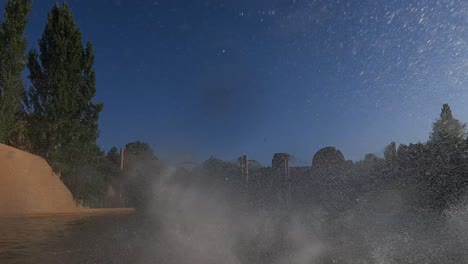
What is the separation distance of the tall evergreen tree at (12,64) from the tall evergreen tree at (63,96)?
1.34 metres

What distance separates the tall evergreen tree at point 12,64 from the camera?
787 inches

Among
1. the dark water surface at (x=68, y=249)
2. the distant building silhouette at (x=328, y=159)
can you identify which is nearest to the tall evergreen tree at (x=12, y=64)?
the dark water surface at (x=68, y=249)

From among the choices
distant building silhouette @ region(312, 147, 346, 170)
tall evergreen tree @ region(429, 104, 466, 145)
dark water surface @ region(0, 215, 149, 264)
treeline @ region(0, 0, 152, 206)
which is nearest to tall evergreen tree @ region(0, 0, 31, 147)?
treeline @ region(0, 0, 152, 206)

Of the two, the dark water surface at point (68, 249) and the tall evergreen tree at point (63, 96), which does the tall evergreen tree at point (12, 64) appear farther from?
the dark water surface at point (68, 249)

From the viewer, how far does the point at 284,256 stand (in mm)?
6238

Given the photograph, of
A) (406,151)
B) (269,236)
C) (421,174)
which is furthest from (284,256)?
(406,151)

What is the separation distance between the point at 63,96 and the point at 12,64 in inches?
125

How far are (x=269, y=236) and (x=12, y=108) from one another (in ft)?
57.4

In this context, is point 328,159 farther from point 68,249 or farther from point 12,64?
point 68,249

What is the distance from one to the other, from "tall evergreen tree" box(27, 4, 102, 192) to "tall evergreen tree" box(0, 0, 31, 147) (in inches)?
52.7

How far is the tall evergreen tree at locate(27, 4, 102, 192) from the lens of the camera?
22281 millimetres

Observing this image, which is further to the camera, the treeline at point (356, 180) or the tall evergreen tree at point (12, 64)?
the tall evergreen tree at point (12, 64)

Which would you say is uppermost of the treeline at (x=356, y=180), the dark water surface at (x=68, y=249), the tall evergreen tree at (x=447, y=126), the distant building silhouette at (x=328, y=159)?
the tall evergreen tree at (x=447, y=126)

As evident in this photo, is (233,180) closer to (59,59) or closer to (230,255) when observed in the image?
(59,59)
